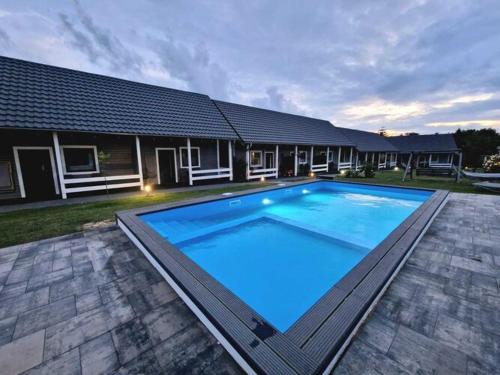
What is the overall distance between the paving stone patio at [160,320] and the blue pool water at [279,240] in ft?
3.59

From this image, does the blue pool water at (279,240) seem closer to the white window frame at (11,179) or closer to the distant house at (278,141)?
the distant house at (278,141)

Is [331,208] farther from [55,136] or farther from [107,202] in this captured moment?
[55,136]

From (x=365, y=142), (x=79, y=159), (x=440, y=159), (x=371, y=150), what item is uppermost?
(x=365, y=142)

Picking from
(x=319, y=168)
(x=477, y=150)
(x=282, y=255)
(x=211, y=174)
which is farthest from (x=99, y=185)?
(x=477, y=150)

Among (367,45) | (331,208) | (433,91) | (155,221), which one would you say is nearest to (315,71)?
(367,45)

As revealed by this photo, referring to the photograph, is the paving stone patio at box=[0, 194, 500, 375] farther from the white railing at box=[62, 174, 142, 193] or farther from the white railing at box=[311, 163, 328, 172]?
the white railing at box=[311, 163, 328, 172]

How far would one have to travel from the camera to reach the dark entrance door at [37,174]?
7.10 m

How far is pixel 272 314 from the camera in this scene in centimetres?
261

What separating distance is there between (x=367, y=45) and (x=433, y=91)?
11.8 m

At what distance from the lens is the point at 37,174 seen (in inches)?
289

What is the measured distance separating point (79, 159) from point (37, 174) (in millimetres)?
1334

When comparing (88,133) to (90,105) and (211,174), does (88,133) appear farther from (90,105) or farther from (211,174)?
(211,174)

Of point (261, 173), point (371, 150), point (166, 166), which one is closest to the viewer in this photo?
point (166, 166)

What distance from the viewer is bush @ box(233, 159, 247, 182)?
37.2 ft
